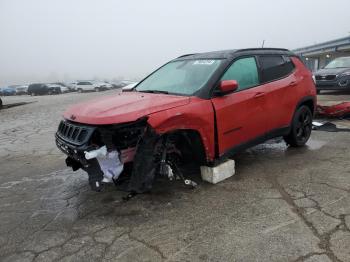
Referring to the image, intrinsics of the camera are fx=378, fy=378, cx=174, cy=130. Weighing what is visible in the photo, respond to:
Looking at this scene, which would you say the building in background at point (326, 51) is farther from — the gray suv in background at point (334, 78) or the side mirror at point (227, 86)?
the side mirror at point (227, 86)

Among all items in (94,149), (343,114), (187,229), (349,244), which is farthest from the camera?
(343,114)

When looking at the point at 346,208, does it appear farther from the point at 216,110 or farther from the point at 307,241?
the point at 216,110

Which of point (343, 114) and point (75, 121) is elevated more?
point (75, 121)

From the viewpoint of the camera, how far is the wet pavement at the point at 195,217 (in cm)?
330

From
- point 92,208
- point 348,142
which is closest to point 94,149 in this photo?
point 92,208

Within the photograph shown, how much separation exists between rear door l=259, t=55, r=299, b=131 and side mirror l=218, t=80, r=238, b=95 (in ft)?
3.08

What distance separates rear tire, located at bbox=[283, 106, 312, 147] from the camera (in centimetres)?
618

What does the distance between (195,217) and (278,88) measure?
265 cm

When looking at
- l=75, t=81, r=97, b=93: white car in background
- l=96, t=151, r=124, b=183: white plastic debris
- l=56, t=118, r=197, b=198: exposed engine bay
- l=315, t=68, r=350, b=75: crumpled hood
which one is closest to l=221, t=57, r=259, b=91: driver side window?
l=56, t=118, r=197, b=198: exposed engine bay

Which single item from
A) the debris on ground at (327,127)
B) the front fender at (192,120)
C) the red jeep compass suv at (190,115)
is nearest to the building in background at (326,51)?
the debris on ground at (327,127)

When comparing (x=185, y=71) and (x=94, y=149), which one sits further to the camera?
(x=185, y=71)

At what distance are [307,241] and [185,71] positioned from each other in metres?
2.92

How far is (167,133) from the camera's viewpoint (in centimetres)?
421

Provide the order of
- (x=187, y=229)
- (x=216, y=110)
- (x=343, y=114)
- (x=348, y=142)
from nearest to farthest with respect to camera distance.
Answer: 1. (x=187, y=229)
2. (x=216, y=110)
3. (x=348, y=142)
4. (x=343, y=114)
